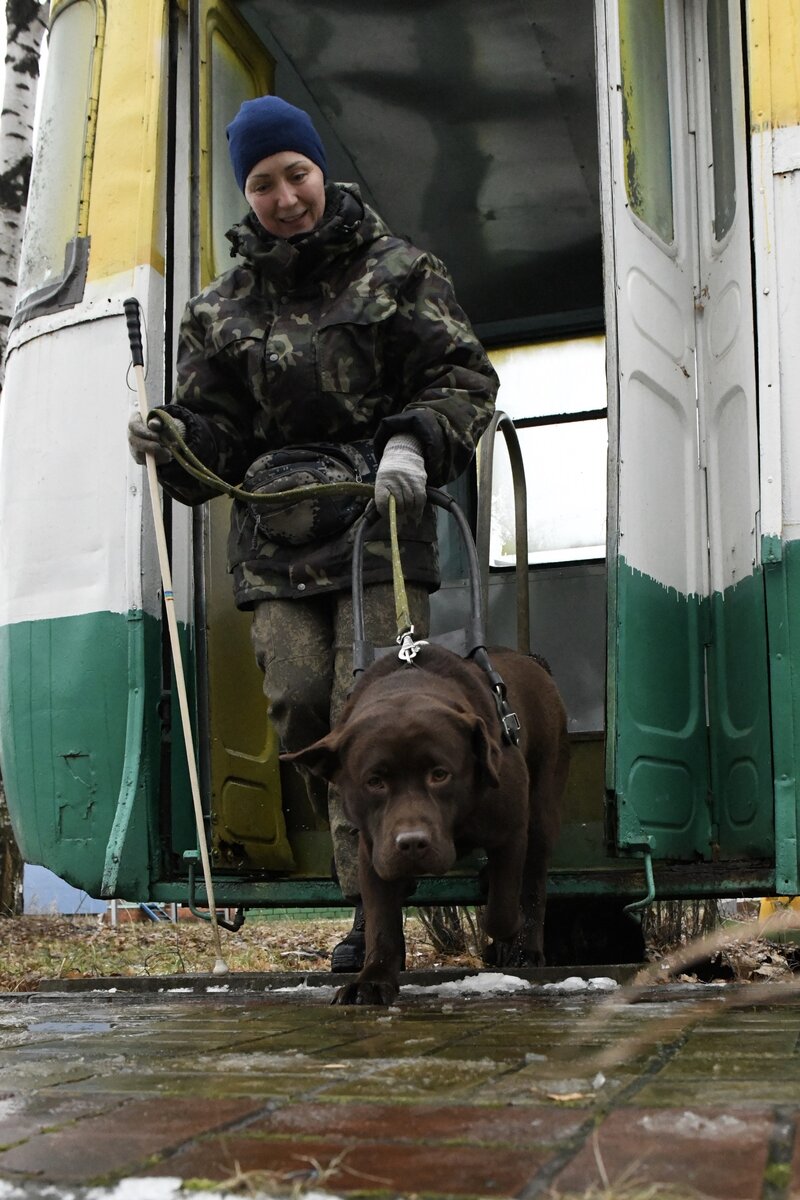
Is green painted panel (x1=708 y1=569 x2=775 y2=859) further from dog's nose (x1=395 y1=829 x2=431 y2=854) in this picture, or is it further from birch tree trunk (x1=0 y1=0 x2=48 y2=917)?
birch tree trunk (x1=0 y1=0 x2=48 y2=917)

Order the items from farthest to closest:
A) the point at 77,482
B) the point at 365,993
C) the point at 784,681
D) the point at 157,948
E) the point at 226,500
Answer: the point at 157,948, the point at 226,500, the point at 77,482, the point at 784,681, the point at 365,993

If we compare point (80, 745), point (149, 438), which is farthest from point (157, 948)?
point (149, 438)

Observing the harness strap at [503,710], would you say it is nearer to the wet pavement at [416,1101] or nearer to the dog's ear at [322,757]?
the dog's ear at [322,757]

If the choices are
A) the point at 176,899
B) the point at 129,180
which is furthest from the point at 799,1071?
the point at 129,180

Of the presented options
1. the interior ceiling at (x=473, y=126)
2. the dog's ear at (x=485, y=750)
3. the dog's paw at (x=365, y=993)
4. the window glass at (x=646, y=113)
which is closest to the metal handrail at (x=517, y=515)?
the window glass at (x=646, y=113)

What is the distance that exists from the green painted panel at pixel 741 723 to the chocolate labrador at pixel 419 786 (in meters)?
0.62

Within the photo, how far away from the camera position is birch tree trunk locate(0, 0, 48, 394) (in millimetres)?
7496

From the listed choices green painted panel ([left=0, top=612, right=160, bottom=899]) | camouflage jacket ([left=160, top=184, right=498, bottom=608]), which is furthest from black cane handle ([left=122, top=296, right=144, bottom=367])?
green painted panel ([left=0, top=612, right=160, bottom=899])

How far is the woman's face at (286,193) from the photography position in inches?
141

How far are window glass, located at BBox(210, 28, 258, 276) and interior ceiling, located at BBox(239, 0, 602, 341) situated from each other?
32 centimetres

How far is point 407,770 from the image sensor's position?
9.67 feet

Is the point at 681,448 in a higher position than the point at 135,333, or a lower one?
lower

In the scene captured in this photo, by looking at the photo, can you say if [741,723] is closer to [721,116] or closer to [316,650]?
[316,650]

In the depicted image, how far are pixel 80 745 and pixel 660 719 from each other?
171cm
